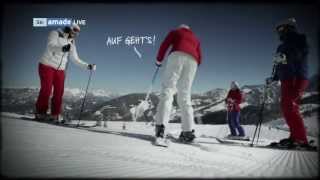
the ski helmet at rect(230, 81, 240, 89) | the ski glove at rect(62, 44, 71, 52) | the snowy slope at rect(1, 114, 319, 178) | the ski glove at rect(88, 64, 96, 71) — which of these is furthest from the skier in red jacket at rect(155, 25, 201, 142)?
the ski glove at rect(62, 44, 71, 52)

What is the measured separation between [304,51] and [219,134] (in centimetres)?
99

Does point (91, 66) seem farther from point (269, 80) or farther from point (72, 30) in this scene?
point (269, 80)

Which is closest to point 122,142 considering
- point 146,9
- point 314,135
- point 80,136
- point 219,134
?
point 80,136

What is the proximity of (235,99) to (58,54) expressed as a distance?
5.26 feet

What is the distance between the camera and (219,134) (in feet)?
12.3

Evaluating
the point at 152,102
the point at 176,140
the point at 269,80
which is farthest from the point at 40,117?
the point at 269,80

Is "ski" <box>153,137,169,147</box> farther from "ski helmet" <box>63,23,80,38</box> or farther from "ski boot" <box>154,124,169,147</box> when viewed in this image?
"ski helmet" <box>63,23,80,38</box>

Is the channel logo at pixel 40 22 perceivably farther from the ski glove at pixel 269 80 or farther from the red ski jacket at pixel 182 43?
the ski glove at pixel 269 80

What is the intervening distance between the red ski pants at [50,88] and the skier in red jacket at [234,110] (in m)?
1.46

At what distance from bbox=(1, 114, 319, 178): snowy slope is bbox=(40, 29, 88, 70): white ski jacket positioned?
56 centimetres

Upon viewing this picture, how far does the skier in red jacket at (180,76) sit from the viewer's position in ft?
11.5

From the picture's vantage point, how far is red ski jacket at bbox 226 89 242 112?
3.71m

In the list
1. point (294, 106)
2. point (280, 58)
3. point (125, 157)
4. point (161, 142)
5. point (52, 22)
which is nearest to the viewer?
point (125, 157)

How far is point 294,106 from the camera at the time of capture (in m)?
3.54
